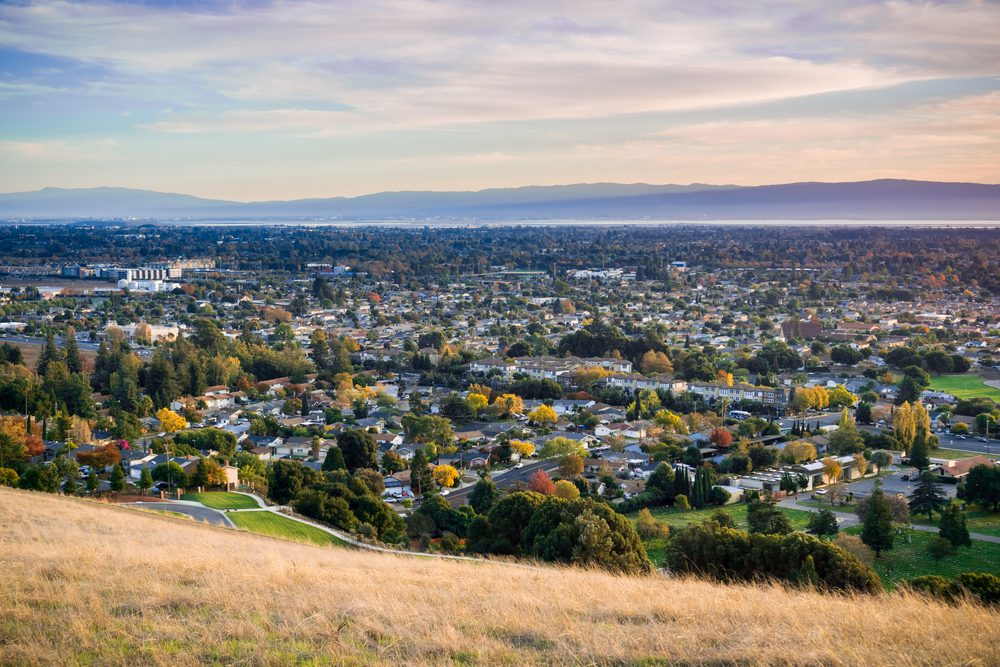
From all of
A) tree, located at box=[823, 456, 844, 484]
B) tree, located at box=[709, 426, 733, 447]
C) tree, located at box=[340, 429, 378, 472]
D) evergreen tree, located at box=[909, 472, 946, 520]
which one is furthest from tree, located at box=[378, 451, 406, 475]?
evergreen tree, located at box=[909, 472, 946, 520]

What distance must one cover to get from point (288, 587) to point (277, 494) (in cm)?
1040

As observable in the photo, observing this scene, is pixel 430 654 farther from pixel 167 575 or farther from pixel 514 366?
pixel 514 366

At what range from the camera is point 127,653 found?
4.41 m

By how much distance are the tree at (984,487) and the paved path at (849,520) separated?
1.57 meters

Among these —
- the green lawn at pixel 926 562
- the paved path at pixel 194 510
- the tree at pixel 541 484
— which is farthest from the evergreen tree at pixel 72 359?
the green lawn at pixel 926 562

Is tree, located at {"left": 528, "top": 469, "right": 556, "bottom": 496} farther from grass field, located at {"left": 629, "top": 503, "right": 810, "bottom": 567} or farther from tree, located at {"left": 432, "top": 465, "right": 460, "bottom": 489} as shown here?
tree, located at {"left": 432, "top": 465, "right": 460, "bottom": 489}

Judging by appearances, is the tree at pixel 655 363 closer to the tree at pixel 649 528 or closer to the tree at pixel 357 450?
the tree at pixel 357 450

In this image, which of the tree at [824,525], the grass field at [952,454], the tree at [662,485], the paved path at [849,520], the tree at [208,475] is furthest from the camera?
the grass field at [952,454]

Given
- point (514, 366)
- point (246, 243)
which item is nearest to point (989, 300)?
point (514, 366)

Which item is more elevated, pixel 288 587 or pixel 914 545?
pixel 288 587

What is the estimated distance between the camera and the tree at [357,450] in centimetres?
1964

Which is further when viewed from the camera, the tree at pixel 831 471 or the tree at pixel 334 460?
the tree at pixel 831 471

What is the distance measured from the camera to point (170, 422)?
23453mm

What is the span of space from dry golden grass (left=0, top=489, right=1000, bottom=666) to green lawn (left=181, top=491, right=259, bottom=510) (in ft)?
23.4
